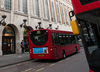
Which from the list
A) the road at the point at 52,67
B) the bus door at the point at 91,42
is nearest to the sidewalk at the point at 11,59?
the road at the point at 52,67

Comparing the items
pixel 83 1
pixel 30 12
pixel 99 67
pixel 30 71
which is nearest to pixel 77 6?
pixel 83 1

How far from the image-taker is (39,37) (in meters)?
7.46

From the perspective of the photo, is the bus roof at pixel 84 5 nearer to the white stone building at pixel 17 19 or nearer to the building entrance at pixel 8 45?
the white stone building at pixel 17 19

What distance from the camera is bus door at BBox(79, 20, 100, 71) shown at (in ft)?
7.55

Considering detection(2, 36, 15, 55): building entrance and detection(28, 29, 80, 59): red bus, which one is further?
detection(2, 36, 15, 55): building entrance

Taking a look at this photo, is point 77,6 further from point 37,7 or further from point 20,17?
point 37,7

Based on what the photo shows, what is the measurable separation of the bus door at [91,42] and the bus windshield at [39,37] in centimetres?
485

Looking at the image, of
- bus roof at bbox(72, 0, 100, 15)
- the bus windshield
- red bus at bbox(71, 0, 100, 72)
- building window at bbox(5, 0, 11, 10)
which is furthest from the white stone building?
red bus at bbox(71, 0, 100, 72)

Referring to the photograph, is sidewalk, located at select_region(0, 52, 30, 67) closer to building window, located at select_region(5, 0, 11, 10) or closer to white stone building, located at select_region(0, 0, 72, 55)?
white stone building, located at select_region(0, 0, 72, 55)

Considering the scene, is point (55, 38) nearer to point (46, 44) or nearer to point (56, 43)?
point (56, 43)

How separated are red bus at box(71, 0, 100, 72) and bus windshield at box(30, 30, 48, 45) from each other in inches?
191

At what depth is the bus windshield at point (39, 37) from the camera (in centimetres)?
727

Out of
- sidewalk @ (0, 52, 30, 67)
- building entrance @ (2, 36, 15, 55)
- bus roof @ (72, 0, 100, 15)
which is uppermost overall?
bus roof @ (72, 0, 100, 15)

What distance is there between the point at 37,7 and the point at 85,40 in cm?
1819
